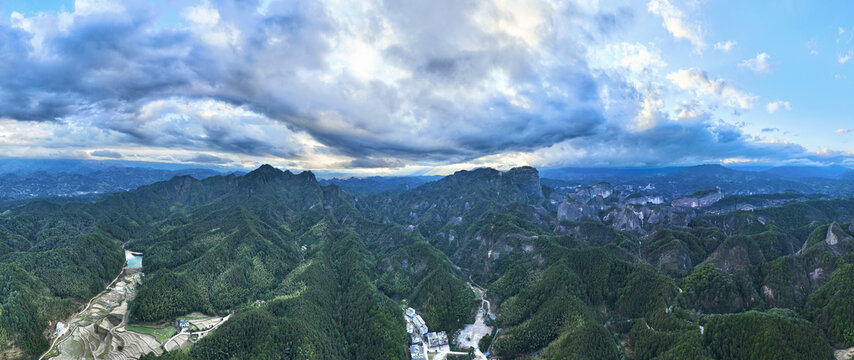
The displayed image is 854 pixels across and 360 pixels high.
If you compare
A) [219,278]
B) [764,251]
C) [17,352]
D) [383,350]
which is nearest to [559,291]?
[383,350]

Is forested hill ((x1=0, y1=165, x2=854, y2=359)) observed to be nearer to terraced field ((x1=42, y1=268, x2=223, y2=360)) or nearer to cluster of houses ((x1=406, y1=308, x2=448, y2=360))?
cluster of houses ((x1=406, y1=308, x2=448, y2=360))

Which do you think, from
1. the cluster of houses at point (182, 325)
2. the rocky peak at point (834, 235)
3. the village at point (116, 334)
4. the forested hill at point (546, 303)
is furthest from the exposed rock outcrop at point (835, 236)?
the cluster of houses at point (182, 325)

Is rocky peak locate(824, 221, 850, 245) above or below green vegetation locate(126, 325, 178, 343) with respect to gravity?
above

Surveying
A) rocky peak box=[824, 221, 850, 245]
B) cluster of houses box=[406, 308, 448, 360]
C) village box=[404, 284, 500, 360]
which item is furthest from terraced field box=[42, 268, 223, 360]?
rocky peak box=[824, 221, 850, 245]

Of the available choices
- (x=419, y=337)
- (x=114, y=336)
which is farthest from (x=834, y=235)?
(x=114, y=336)

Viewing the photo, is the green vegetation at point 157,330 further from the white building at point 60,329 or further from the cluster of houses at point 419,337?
the cluster of houses at point 419,337

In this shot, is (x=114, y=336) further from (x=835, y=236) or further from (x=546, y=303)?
(x=835, y=236)

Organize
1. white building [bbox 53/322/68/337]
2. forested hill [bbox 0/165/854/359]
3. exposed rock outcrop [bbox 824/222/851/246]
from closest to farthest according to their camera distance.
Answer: forested hill [bbox 0/165/854/359], white building [bbox 53/322/68/337], exposed rock outcrop [bbox 824/222/851/246]

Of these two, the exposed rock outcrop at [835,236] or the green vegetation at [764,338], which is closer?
the green vegetation at [764,338]
